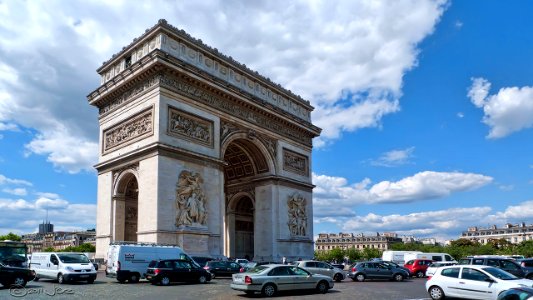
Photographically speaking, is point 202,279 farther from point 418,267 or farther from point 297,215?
point 297,215

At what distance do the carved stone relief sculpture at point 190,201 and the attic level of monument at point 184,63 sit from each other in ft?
23.4

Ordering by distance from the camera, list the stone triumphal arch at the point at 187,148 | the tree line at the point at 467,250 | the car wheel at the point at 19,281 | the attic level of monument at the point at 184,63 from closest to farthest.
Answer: the car wheel at the point at 19,281 → the stone triumphal arch at the point at 187,148 → the attic level of monument at the point at 184,63 → the tree line at the point at 467,250

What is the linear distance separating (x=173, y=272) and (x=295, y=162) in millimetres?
22162

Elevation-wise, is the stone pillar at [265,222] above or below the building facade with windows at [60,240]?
above

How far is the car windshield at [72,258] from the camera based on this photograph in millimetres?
21984

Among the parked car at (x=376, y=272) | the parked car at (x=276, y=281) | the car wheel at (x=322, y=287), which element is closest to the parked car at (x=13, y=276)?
the parked car at (x=276, y=281)

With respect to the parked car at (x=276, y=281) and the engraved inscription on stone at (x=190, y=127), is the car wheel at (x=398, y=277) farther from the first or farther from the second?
the engraved inscription on stone at (x=190, y=127)

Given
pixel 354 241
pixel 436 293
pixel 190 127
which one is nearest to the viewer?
pixel 436 293

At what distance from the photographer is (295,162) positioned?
42.0 metres

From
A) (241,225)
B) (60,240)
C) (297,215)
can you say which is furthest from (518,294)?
(60,240)

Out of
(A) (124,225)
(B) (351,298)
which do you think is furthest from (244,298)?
(A) (124,225)

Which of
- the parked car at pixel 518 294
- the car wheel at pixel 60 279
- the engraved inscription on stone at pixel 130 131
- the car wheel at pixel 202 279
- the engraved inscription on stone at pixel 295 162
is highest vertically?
the engraved inscription on stone at pixel 130 131

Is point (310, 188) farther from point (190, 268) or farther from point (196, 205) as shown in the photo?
point (190, 268)

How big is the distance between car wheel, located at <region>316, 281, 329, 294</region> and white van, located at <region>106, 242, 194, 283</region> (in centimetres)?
672
